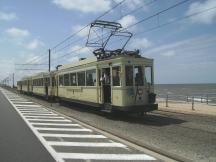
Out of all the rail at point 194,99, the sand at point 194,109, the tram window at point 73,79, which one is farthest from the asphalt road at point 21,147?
the rail at point 194,99

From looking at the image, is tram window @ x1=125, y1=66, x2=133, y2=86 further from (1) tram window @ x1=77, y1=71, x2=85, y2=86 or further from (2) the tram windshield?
(1) tram window @ x1=77, y1=71, x2=85, y2=86

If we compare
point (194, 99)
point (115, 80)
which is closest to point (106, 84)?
point (115, 80)

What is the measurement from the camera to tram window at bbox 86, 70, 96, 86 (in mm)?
21469

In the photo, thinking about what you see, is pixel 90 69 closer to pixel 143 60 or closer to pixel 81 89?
pixel 81 89

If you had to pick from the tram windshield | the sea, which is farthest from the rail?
the tram windshield

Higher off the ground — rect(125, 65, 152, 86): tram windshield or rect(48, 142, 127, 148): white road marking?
rect(125, 65, 152, 86): tram windshield

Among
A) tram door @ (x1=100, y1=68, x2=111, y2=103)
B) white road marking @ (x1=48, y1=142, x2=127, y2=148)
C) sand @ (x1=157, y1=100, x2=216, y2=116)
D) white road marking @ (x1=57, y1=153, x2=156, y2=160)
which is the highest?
tram door @ (x1=100, y1=68, x2=111, y2=103)

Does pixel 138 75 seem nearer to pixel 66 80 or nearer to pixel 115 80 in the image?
pixel 115 80

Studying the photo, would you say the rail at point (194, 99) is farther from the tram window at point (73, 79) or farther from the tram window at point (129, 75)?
the tram window at point (129, 75)

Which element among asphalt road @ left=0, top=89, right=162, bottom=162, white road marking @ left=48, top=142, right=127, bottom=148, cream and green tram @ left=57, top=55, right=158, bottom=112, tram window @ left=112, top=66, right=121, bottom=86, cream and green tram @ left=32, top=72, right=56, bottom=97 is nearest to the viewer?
asphalt road @ left=0, top=89, right=162, bottom=162

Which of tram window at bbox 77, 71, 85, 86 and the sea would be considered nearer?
tram window at bbox 77, 71, 85, 86

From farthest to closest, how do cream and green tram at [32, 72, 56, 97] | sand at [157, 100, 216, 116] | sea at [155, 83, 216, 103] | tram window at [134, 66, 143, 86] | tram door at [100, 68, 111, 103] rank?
cream and green tram at [32, 72, 56, 97]
sea at [155, 83, 216, 103]
sand at [157, 100, 216, 116]
tram door at [100, 68, 111, 103]
tram window at [134, 66, 143, 86]

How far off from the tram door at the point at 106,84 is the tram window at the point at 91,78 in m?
1.26

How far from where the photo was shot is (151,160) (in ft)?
30.3
